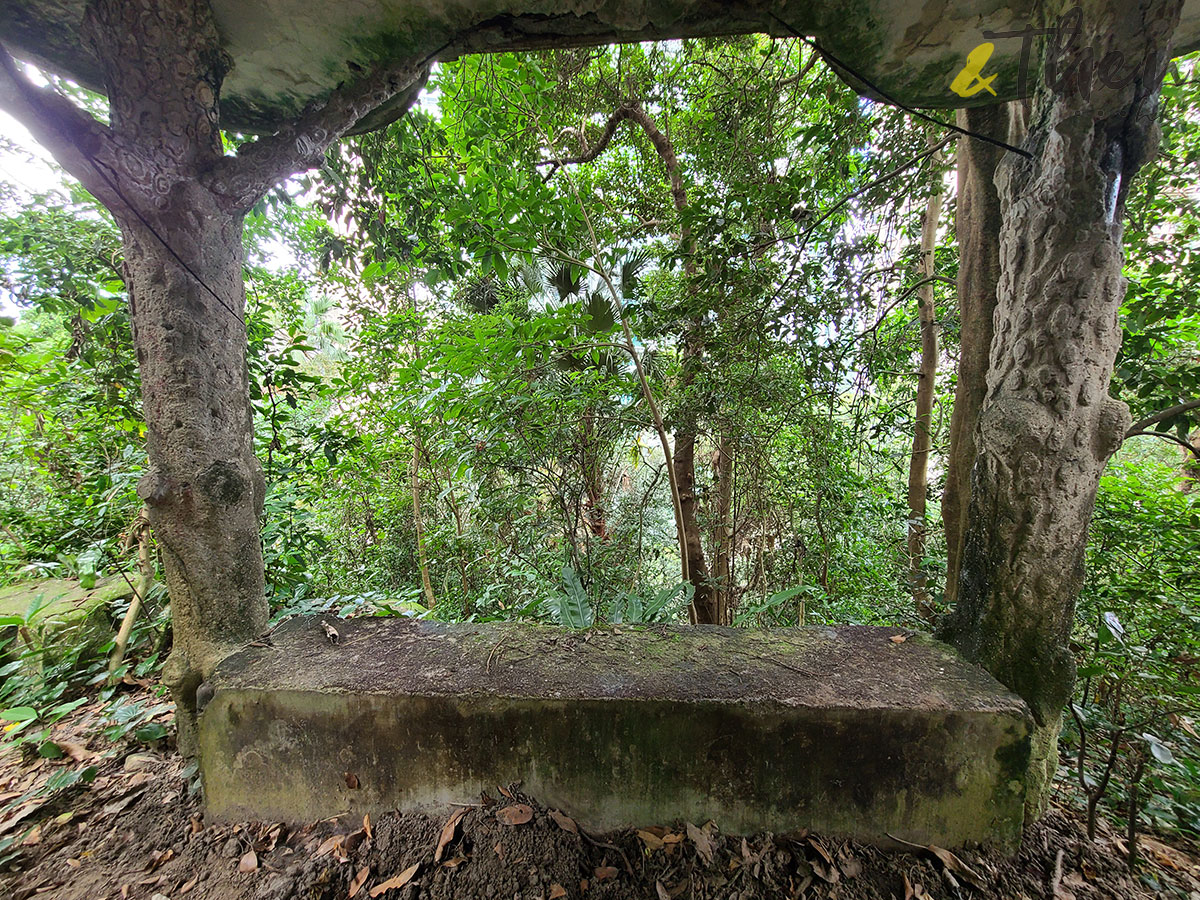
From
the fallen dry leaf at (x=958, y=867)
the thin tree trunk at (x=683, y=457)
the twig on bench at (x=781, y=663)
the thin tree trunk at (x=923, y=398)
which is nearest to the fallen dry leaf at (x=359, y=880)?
the twig on bench at (x=781, y=663)

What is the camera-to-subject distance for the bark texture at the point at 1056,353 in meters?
1.18

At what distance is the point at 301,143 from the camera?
1496 mm

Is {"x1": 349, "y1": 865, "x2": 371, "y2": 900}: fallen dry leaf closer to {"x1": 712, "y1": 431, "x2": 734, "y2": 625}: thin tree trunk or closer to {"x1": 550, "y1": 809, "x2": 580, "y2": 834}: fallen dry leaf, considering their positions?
{"x1": 550, "y1": 809, "x2": 580, "y2": 834}: fallen dry leaf

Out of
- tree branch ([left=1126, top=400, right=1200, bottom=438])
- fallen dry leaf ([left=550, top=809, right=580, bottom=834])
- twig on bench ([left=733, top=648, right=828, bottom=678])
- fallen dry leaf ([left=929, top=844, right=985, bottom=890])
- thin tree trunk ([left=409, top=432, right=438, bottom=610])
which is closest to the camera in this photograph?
fallen dry leaf ([left=929, top=844, right=985, bottom=890])

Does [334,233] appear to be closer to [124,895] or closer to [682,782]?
[124,895]

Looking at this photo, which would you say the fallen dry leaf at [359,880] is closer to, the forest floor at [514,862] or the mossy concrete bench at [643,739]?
the forest floor at [514,862]

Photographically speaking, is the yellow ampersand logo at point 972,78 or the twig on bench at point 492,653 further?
the twig on bench at point 492,653

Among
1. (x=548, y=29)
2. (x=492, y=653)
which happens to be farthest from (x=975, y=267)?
(x=492, y=653)

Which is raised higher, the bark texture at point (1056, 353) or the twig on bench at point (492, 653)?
the bark texture at point (1056, 353)

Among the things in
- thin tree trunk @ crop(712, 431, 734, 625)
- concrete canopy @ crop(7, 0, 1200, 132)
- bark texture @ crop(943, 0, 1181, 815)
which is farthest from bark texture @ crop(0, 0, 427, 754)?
thin tree trunk @ crop(712, 431, 734, 625)

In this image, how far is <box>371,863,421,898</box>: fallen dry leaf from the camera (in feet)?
3.98

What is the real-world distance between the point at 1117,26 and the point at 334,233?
3.59 metres

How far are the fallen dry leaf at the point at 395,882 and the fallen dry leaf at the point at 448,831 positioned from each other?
6cm

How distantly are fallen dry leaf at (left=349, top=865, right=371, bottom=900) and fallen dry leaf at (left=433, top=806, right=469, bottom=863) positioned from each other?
21 centimetres
